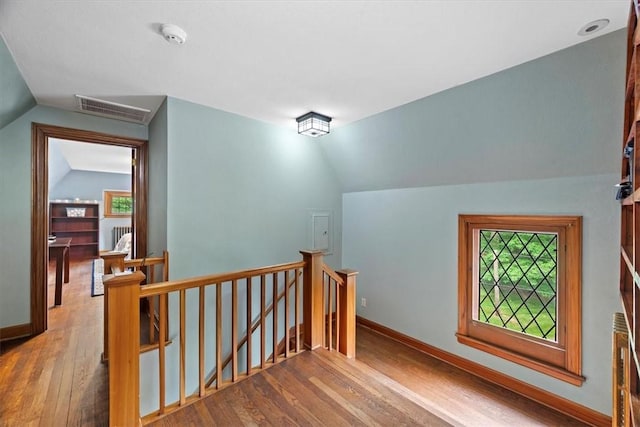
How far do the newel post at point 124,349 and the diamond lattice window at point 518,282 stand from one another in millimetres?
3250

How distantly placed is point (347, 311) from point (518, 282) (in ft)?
5.98

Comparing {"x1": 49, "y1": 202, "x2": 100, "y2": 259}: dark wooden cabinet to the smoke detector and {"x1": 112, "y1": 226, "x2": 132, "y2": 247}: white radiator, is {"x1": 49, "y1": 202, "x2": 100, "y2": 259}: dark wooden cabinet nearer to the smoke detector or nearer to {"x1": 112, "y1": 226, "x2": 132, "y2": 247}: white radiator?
{"x1": 112, "y1": 226, "x2": 132, "y2": 247}: white radiator

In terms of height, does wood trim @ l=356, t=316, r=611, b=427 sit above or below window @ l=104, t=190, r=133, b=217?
below

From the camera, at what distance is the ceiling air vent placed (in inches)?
109

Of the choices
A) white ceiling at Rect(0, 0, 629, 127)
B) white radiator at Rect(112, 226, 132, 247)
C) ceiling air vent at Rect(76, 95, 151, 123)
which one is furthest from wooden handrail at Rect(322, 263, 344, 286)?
white radiator at Rect(112, 226, 132, 247)

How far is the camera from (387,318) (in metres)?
4.00

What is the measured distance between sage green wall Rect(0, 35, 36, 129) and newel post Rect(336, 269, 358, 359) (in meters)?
3.02

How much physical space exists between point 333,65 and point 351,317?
2.24m

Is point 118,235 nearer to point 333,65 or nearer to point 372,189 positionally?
point 372,189

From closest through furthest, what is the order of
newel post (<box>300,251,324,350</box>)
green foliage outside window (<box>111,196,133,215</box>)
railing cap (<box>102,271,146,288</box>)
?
railing cap (<box>102,271,146,288</box>), newel post (<box>300,251,324,350</box>), green foliage outside window (<box>111,196,133,215</box>)

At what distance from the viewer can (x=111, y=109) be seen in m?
2.96

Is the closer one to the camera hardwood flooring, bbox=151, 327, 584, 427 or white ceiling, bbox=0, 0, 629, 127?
white ceiling, bbox=0, 0, 629, 127

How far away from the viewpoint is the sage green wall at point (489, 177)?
Answer: 6.68 feet

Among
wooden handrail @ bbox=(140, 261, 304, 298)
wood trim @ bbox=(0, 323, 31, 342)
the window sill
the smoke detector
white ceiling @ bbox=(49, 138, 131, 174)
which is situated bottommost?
the window sill
